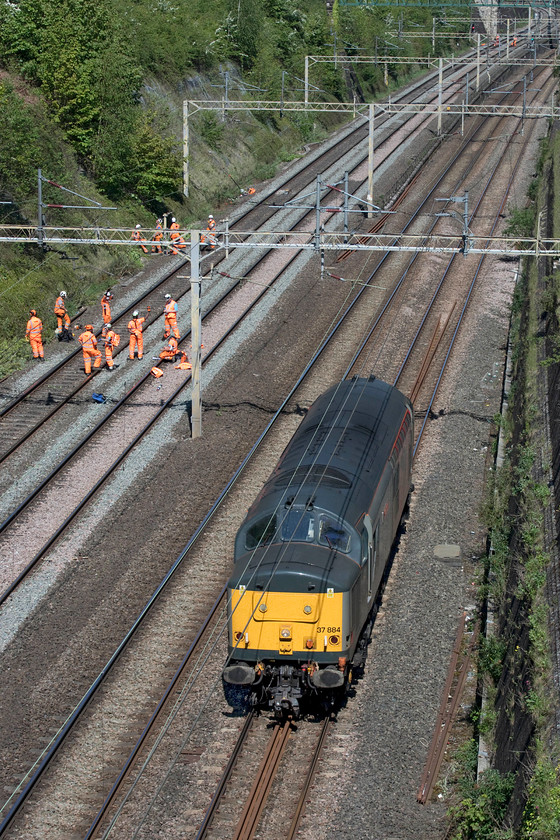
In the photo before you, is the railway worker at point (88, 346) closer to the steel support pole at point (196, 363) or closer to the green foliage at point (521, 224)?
the steel support pole at point (196, 363)

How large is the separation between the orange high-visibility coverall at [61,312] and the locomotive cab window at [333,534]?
624 inches

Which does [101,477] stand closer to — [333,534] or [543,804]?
[333,534]

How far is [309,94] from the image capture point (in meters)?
56.6

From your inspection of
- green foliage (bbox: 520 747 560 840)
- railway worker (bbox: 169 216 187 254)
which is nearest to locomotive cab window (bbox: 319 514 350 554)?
green foliage (bbox: 520 747 560 840)

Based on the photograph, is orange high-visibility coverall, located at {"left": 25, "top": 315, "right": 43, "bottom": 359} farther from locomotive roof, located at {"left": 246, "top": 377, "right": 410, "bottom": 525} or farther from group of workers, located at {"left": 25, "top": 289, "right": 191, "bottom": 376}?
locomotive roof, located at {"left": 246, "top": 377, "right": 410, "bottom": 525}

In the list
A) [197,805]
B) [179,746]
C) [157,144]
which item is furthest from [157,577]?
[157,144]

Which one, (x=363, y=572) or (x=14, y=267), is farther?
(x=14, y=267)

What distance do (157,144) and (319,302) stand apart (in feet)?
36.5

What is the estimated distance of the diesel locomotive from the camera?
44.5ft

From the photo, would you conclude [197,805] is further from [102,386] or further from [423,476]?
[102,386]

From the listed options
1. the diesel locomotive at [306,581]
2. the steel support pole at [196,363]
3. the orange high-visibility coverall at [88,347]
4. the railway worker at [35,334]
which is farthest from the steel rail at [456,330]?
the railway worker at [35,334]

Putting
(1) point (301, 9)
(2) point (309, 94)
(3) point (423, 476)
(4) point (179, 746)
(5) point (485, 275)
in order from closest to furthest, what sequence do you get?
(4) point (179, 746), (3) point (423, 476), (5) point (485, 275), (2) point (309, 94), (1) point (301, 9)

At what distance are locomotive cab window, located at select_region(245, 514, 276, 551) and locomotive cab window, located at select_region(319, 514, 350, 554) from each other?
2.30 feet

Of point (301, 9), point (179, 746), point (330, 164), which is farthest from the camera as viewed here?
point (301, 9)
